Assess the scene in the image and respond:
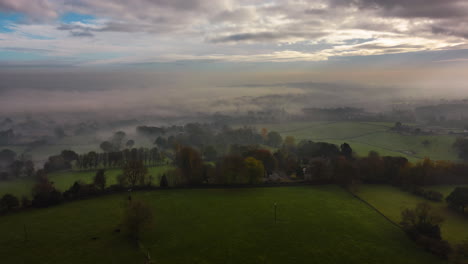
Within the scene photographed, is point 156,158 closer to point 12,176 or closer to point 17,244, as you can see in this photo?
point 12,176

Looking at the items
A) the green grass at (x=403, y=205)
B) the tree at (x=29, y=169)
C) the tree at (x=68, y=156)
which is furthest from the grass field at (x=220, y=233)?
the tree at (x=68, y=156)

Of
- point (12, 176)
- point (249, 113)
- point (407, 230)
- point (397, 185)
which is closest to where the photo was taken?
point (407, 230)

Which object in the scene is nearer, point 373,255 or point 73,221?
point 373,255

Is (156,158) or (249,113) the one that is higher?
(249,113)

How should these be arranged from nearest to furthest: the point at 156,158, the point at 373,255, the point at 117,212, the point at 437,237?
1. the point at 373,255
2. the point at 437,237
3. the point at 117,212
4. the point at 156,158

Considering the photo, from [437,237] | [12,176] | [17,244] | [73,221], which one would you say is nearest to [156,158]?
[12,176]

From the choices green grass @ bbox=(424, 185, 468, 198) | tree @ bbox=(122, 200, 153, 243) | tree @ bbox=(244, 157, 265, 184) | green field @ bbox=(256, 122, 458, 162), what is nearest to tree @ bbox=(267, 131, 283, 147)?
green field @ bbox=(256, 122, 458, 162)

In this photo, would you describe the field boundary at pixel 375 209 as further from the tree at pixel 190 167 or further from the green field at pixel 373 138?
the green field at pixel 373 138
